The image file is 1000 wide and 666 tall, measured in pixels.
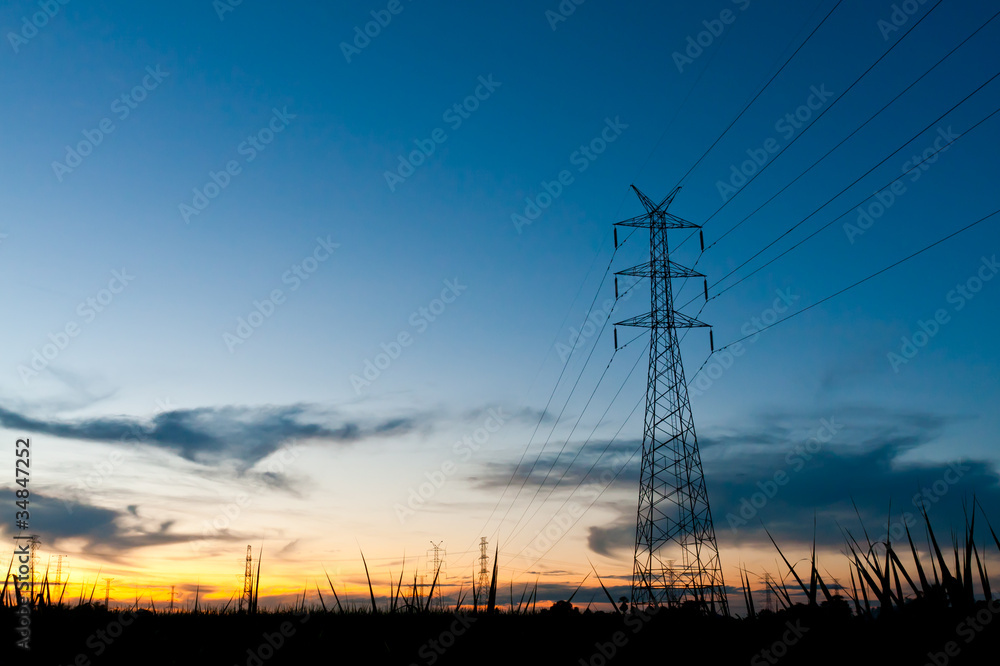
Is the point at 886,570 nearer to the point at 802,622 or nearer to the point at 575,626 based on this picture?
the point at 802,622

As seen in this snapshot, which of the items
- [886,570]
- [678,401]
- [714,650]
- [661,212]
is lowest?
[714,650]

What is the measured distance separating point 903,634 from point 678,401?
27712 mm

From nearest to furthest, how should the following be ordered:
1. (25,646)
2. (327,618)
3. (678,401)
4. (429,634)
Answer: (25,646)
(429,634)
(327,618)
(678,401)

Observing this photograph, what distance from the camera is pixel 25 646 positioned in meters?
10.4

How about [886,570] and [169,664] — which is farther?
[169,664]

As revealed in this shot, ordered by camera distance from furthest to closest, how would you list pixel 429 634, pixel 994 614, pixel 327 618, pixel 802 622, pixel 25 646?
pixel 327 618
pixel 429 634
pixel 25 646
pixel 802 622
pixel 994 614

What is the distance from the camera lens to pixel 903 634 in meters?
8.04

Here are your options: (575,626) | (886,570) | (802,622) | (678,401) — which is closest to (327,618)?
(575,626)

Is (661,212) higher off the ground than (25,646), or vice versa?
(661,212)

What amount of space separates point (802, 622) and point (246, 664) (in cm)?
740

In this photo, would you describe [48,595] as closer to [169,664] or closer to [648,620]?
[169,664]

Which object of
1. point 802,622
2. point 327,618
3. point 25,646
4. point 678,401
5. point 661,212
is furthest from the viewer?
point 661,212

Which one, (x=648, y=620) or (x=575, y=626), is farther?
(x=575, y=626)

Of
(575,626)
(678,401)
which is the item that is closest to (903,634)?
(575,626)
